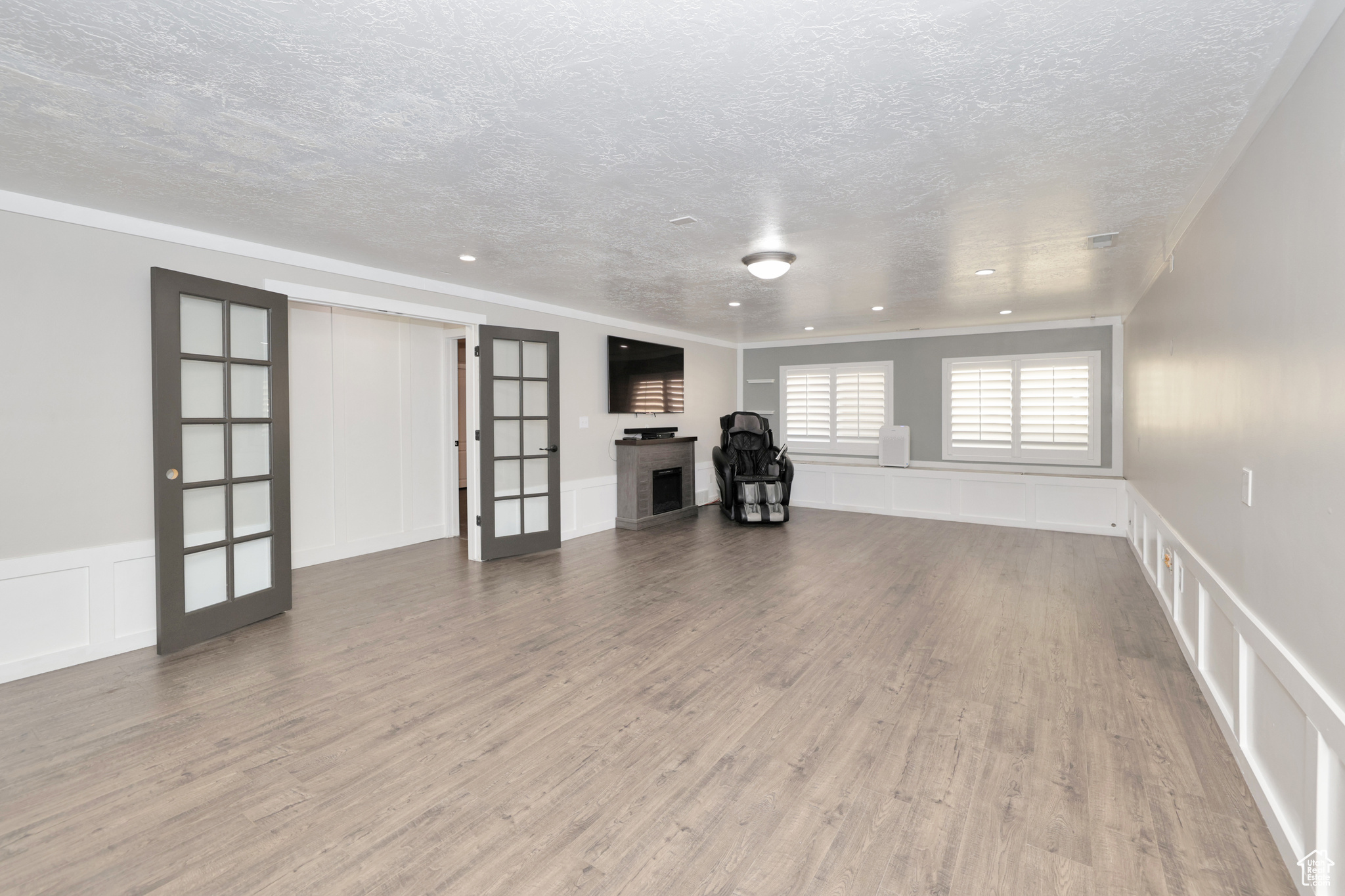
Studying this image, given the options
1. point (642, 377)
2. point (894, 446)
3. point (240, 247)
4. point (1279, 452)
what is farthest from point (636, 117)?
point (894, 446)

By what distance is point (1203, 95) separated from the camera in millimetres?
1950

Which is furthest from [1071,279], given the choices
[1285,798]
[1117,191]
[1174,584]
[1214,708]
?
[1285,798]

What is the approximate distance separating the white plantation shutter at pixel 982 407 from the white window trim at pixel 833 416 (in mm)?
785

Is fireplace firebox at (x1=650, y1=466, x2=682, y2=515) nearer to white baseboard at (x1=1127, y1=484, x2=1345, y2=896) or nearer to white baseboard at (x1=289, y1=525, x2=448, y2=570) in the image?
white baseboard at (x1=289, y1=525, x2=448, y2=570)

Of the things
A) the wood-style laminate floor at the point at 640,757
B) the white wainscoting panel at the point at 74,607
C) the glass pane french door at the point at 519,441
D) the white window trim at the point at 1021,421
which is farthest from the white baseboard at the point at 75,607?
the white window trim at the point at 1021,421

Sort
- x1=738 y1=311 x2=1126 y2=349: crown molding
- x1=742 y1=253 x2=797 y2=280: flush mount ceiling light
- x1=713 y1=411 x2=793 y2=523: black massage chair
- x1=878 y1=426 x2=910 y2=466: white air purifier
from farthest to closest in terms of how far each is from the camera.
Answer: x1=878 y1=426 x2=910 y2=466: white air purifier, x1=713 y1=411 x2=793 y2=523: black massage chair, x1=738 y1=311 x2=1126 y2=349: crown molding, x1=742 y1=253 x2=797 y2=280: flush mount ceiling light

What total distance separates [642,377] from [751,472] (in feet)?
6.00

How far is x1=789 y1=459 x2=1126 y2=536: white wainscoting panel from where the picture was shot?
20.5ft

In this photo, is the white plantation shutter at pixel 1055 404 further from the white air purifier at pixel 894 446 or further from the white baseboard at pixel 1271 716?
the white baseboard at pixel 1271 716

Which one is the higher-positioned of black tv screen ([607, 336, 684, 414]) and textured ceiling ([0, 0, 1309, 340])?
textured ceiling ([0, 0, 1309, 340])

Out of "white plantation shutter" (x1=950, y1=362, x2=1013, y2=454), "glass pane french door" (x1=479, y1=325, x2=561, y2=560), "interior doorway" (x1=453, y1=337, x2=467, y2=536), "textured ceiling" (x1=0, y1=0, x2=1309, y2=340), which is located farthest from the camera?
"white plantation shutter" (x1=950, y1=362, x2=1013, y2=454)

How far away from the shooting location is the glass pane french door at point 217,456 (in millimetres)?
3154

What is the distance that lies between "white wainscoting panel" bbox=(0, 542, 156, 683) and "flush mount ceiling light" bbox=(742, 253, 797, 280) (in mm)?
3932

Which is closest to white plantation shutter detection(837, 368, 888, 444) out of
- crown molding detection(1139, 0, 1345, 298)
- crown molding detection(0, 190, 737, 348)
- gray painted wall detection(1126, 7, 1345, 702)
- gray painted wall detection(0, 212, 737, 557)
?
crown molding detection(0, 190, 737, 348)
